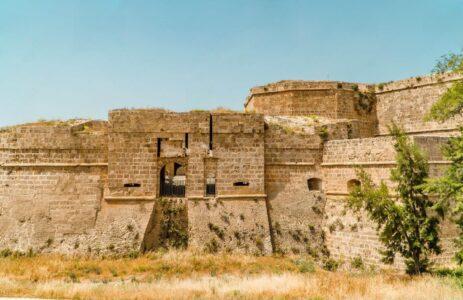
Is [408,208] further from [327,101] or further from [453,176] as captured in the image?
[327,101]

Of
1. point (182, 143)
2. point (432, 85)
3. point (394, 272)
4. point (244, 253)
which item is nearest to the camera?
point (394, 272)

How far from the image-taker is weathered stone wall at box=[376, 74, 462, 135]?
16.5 meters

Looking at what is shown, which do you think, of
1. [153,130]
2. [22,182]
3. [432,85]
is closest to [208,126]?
[153,130]

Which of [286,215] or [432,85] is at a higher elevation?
[432,85]

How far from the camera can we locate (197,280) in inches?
406

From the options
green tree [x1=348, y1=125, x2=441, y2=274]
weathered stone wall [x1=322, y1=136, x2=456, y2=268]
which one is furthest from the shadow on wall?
green tree [x1=348, y1=125, x2=441, y2=274]

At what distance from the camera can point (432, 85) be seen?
16828 millimetres

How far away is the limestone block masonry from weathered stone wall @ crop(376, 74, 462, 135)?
562cm

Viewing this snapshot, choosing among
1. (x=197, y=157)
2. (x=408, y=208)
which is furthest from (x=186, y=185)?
(x=408, y=208)

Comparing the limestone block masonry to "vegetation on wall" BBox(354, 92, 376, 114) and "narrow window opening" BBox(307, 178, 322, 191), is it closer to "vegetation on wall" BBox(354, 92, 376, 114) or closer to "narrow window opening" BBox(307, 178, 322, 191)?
"narrow window opening" BBox(307, 178, 322, 191)

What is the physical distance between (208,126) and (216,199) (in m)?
2.79

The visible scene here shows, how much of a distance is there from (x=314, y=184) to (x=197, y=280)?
6.43 m

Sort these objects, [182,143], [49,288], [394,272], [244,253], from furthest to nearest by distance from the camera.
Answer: [182,143] → [244,253] → [394,272] → [49,288]

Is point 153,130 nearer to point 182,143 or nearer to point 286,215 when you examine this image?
point 182,143
